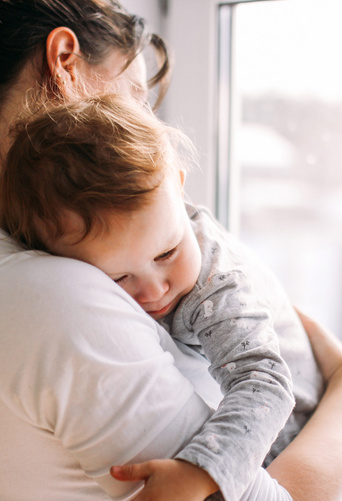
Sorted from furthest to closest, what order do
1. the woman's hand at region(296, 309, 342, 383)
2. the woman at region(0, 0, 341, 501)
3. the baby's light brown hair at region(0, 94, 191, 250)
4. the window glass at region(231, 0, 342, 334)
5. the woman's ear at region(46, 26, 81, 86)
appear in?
1. the window glass at region(231, 0, 342, 334)
2. the woman's hand at region(296, 309, 342, 383)
3. the woman's ear at region(46, 26, 81, 86)
4. the baby's light brown hair at region(0, 94, 191, 250)
5. the woman at region(0, 0, 341, 501)

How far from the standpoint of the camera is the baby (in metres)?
0.58

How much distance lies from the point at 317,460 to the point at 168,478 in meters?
0.30

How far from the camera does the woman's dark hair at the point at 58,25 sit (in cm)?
78

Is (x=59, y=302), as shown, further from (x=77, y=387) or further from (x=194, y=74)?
(x=194, y=74)

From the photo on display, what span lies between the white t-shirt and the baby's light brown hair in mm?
86

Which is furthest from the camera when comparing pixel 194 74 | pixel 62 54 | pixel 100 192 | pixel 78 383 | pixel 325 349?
pixel 194 74

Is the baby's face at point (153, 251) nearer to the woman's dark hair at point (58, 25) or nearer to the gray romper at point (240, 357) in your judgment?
the gray romper at point (240, 357)

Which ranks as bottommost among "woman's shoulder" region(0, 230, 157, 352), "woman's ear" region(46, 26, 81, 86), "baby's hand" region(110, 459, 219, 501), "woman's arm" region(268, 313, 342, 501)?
"woman's arm" region(268, 313, 342, 501)

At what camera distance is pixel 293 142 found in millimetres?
1605

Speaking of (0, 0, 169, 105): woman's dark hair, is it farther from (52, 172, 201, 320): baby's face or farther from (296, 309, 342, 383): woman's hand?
(296, 309, 342, 383): woman's hand

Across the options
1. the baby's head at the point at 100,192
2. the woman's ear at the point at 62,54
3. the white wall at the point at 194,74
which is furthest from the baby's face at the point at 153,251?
the white wall at the point at 194,74

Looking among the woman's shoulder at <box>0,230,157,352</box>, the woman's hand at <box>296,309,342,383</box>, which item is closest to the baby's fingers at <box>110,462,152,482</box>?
the woman's shoulder at <box>0,230,157,352</box>

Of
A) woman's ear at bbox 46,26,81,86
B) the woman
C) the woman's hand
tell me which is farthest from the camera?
the woman's hand

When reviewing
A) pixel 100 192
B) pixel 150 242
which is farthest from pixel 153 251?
pixel 100 192
